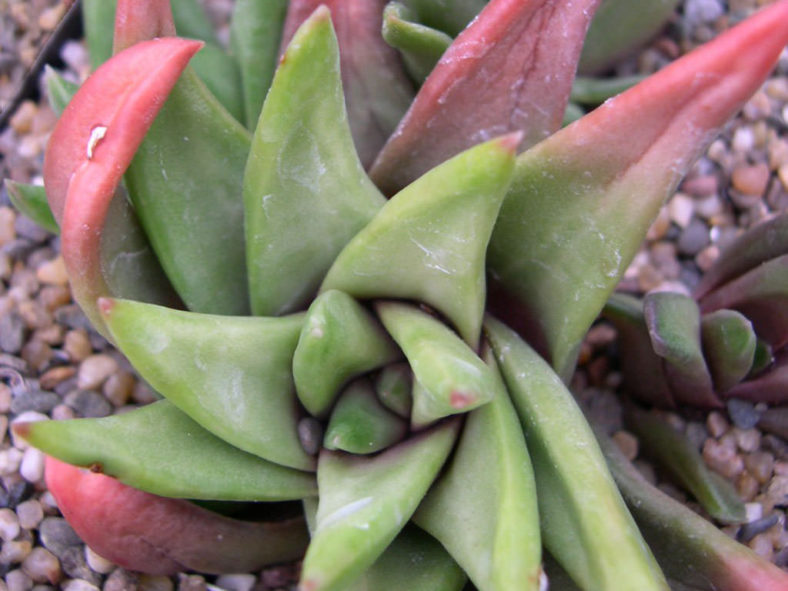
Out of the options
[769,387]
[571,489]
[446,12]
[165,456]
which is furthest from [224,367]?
[769,387]

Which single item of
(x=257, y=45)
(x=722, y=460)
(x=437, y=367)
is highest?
(x=257, y=45)

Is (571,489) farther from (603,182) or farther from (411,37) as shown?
(411,37)

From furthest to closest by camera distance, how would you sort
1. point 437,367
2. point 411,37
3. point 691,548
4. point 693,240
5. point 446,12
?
1. point 693,240
2. point 446,12
3. point 411,37
4. point 691,548
5. point 437,367

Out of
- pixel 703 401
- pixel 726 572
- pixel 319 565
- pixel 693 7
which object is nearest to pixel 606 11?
pixel 693 7

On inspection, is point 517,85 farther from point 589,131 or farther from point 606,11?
point 606,11

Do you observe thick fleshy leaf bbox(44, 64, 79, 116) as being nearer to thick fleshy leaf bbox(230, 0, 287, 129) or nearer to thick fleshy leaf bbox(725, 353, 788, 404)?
thick fleshy leaf bbox(230, 0, 287, 129)

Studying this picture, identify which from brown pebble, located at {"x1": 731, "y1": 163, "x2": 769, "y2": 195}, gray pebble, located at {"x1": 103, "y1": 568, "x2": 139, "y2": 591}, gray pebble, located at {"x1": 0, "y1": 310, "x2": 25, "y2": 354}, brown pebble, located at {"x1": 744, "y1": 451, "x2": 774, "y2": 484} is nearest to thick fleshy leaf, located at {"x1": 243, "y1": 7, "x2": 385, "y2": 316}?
gray pebble, located at {"x1": 103, "y1": 568, "x2": 139, "y2": 591}
